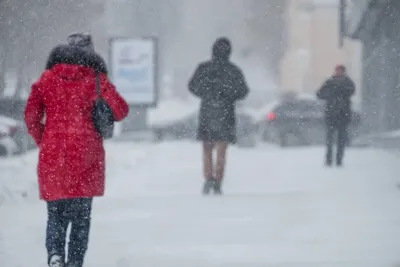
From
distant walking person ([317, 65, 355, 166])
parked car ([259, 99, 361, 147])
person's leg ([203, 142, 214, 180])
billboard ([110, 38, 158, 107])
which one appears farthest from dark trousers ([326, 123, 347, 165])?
billboard ([110, 38, 158, 107])

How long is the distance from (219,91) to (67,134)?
520 centimetres

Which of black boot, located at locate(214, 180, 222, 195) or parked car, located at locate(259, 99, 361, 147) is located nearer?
black boot, located at locate(214, 180, 222, 195)

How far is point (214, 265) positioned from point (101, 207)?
3.94 metres

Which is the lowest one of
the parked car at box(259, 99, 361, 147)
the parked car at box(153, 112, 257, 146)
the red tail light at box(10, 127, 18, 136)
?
the parked car at box(153, 112, 257, 146)

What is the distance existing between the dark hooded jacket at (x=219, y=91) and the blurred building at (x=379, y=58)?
29.7 feet

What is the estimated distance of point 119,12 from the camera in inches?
1642

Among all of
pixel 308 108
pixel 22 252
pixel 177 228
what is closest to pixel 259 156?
pixel 308 108

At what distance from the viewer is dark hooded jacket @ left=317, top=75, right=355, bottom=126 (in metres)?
14.9

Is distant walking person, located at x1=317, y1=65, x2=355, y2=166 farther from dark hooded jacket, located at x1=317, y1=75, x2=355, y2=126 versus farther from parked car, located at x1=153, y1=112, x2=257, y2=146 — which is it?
parked car, located at x1=153, y1=112, x2=257, y2=146

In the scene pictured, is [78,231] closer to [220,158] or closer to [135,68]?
[220,158]

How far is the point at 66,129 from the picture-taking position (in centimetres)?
550

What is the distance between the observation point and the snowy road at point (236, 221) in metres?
6.77

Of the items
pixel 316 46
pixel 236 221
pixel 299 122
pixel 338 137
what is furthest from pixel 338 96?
pixel 316 46

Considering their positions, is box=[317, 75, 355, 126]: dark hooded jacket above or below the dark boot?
above
